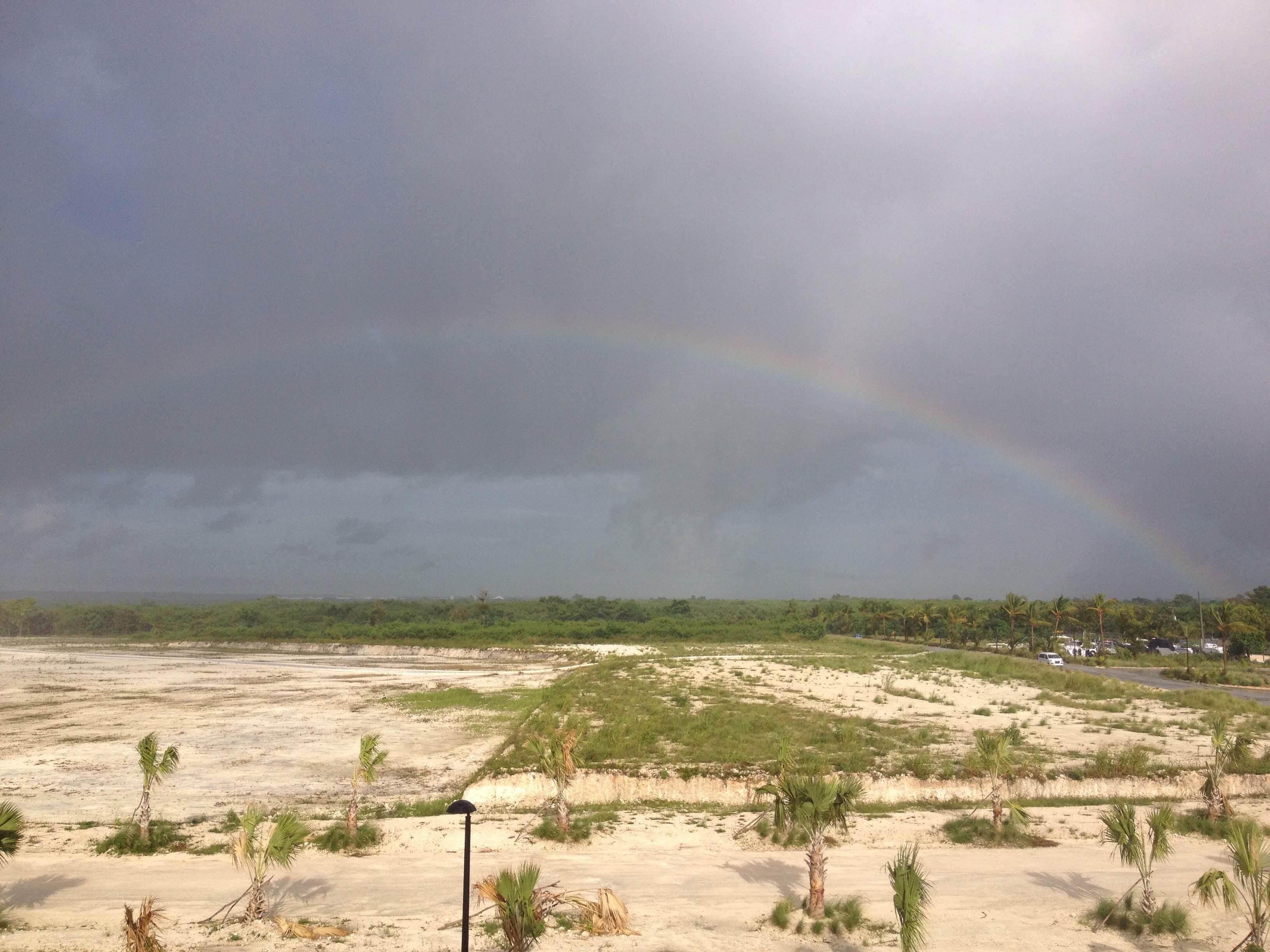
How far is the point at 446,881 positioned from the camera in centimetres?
1456

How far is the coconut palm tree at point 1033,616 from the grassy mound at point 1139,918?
70078 mm

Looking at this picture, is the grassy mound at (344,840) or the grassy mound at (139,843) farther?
the grassy mound at (344,840)

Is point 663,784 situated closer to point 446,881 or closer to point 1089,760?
point 446,881

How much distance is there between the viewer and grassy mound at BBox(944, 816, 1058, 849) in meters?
16.9

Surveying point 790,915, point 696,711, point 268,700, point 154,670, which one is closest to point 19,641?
point 154,670

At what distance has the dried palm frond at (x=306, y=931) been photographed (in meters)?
12.0

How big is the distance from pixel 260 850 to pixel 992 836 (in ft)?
50.1

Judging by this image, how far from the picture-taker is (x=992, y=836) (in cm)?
1720

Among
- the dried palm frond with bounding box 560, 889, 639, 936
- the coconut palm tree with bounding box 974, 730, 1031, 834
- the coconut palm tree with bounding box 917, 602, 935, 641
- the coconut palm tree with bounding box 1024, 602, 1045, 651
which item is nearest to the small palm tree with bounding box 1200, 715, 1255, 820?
the coconut palm tree with bounding box 974, 730, 1031, 834

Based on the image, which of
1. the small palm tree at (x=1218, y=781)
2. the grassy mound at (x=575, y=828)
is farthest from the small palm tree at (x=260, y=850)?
the small palm tree at (x=1218, y=781)

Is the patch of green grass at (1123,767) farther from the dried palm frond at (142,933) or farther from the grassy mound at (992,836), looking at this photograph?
the dried palm frond at (142,933)

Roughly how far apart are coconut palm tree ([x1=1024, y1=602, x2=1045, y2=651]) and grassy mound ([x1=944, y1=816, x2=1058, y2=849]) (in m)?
65.7

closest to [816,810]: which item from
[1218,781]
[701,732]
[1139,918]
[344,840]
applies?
[1139,918]

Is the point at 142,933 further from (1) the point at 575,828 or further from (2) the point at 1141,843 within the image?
(2) the point at 1141,843
